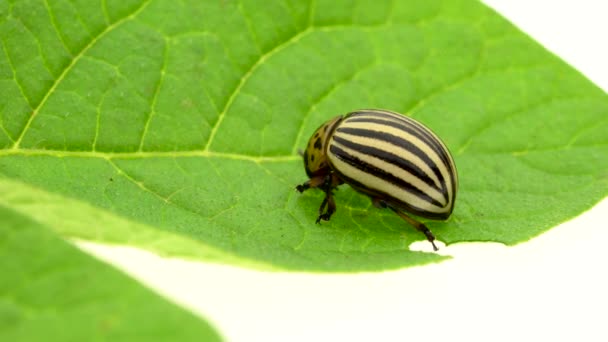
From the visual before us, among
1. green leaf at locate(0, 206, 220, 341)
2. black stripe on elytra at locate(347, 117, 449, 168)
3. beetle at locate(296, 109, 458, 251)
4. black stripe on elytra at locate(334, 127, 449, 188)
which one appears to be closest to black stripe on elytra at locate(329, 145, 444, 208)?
beetle at locate(296, 109, 458, 251)

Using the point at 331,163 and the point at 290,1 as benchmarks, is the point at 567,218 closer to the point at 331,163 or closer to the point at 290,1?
the point at 331,163

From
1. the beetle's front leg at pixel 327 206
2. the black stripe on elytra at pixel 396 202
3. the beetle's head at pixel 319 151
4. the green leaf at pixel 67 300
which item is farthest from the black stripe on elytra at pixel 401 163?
the green leaf at pixel 67 300

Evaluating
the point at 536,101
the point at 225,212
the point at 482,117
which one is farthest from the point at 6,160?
the point at 536,101

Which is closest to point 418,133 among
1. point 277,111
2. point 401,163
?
point 401,163

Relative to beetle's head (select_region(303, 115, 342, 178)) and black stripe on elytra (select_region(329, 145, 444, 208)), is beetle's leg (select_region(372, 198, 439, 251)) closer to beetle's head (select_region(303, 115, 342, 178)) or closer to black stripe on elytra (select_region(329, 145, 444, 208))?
black stripe on elytra (select_region(329, 145, 444, 208))

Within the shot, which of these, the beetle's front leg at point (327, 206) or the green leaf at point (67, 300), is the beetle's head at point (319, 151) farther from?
the green leaf at point (67, 300)
